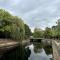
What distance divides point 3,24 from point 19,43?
43.4 ft

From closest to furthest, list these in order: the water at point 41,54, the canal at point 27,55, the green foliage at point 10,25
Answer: the canal at point 27,55, the water at point 41,54, the green foliage at point 10,25

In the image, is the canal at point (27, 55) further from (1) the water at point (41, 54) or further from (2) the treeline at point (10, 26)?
(2) the treeline at point (10, 26)

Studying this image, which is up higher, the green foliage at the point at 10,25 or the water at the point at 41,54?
the green foliage at the point at 10,25

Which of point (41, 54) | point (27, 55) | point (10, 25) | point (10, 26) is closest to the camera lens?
point (27, 55)

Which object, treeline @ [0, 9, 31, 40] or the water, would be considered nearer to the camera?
the water

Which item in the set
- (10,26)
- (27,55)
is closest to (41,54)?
(27,55)

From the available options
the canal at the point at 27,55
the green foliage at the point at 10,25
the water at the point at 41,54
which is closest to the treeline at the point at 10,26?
the green foliage at the point at 10,25

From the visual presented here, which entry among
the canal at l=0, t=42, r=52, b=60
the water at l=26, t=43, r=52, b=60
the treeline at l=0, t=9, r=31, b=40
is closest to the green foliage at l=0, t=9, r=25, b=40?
the treeline at l=0, t=9, r=31, b=40

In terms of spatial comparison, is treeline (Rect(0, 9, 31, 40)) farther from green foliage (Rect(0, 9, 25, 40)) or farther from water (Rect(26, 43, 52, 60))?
water (Rect(26, 43, 52, 60))

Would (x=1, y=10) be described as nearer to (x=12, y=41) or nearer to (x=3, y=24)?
(x=3, y=24)

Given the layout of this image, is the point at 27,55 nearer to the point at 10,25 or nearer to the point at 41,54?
the point at 41,54

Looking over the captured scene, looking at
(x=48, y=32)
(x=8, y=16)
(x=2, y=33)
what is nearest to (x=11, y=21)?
(x=8, y=16)

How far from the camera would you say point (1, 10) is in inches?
2158

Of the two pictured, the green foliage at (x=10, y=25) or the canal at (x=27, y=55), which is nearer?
the canal at (x=27, y=55)
